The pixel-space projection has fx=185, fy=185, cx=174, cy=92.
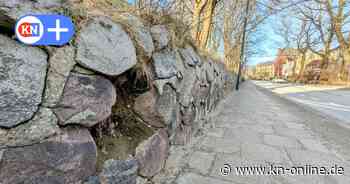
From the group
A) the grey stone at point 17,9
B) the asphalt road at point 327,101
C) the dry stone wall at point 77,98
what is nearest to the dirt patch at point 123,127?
the dry stone wall at point 77,98

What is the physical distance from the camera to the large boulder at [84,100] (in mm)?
1013

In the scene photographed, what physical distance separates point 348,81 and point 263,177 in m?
22.3

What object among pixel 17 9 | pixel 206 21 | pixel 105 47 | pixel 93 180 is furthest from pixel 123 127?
pixel 206 21

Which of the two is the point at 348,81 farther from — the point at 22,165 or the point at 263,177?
the point at 22,165

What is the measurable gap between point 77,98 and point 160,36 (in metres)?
1.01

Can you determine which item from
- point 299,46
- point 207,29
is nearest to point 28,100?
point 207,29

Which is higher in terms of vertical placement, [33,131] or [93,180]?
[33,131]

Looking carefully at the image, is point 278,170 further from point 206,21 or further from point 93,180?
point 206,21

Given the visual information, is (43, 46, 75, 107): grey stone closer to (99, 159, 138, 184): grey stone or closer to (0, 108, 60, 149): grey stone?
(0, 108, 60, 149): grey stone

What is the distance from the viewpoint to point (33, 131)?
2.95 ft

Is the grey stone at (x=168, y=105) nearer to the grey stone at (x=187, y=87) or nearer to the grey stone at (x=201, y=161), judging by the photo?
the grey stone at (x=187, y=87)

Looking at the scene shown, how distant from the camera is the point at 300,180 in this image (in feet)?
5.98

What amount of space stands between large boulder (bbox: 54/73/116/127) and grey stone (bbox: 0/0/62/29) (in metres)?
0.34

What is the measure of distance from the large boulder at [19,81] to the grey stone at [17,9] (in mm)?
80
